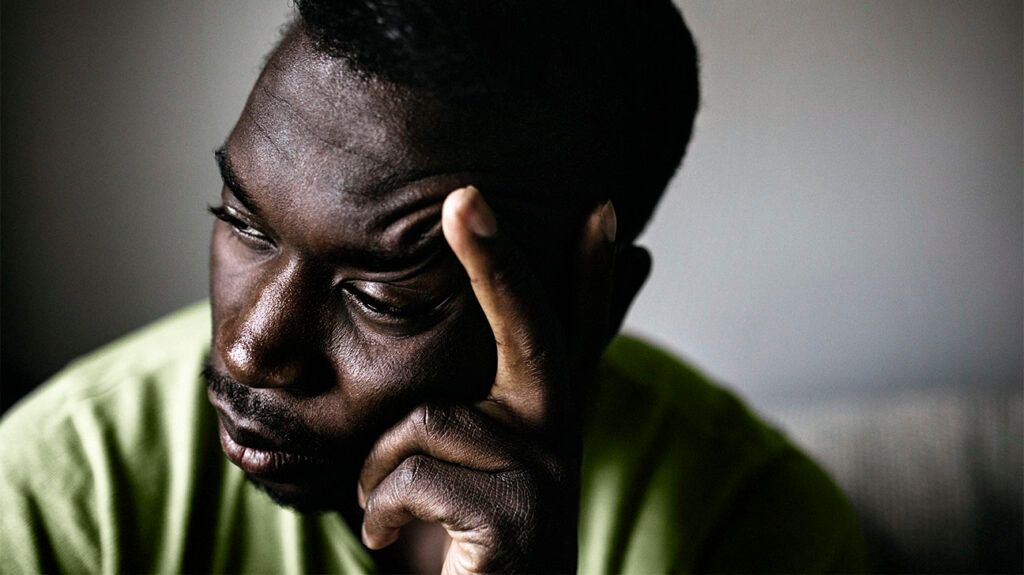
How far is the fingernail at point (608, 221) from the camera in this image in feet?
3.05

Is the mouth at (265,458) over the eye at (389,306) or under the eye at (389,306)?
under

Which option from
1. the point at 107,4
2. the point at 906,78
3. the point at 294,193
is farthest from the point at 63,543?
the point at 906,78

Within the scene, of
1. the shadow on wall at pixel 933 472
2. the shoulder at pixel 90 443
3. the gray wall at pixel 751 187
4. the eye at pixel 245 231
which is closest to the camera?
the eye at pixel 245 231

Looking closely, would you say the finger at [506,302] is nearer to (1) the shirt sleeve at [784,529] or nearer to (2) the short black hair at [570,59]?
(2) the short black hair at [570,59]

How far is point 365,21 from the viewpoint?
831 millimetres

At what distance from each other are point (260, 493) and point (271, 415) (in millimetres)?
268

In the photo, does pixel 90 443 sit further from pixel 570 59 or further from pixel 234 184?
pixel 570 59

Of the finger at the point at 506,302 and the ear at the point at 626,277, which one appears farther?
the ear at the point at 626,277

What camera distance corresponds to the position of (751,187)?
200 centimetres

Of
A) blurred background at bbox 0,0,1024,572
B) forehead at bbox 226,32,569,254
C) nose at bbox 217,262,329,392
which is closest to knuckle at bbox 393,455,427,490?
nose at bbox 217,262,329,392

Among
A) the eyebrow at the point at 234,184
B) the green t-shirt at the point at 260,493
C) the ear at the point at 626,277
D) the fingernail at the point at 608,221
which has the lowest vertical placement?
the green t-shirt at the point at 260,493

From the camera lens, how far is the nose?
33.5 inches

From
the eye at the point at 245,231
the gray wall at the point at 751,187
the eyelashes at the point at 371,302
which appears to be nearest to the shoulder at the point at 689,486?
the eyelashes at the point at 371,302

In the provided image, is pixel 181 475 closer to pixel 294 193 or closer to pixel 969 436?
pixel 294 193
